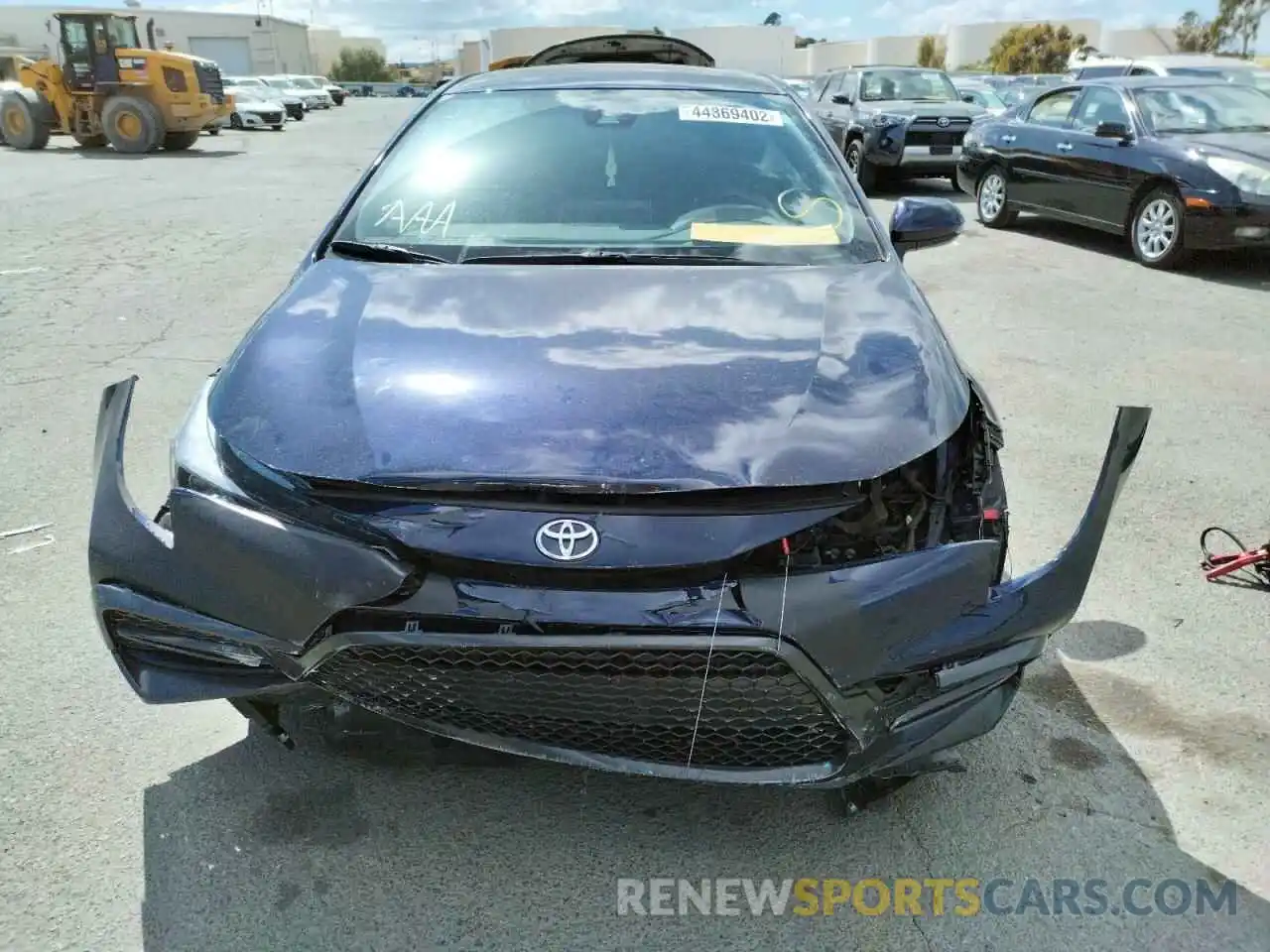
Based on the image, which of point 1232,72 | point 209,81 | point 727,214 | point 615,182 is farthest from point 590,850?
point 209,81

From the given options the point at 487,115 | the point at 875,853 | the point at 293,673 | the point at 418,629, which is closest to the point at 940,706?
the point at 875,853

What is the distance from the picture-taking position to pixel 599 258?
2934 millimetres

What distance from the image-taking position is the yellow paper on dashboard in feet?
10.1

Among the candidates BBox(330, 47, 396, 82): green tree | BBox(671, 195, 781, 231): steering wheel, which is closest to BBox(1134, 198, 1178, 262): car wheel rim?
BBox(671, 195, 781, 231): steering wheel

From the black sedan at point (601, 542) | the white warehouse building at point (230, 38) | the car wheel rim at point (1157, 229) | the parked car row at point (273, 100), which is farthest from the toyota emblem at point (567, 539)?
the white warehouse building at point (230, 38)

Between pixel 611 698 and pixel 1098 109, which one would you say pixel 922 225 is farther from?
pixel 1098 109

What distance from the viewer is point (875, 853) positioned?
2.33 m

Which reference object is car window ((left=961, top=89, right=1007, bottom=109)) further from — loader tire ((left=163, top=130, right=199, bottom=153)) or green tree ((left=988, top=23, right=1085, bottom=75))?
green tree ((left=988, top=23, right=1085, bottom=75))

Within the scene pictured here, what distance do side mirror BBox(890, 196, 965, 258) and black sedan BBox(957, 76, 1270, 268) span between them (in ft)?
18.5

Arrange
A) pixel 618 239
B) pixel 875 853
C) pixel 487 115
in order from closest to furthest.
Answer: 1. pixel 875 853
2. pixel 618 239
3. pixel 487 115

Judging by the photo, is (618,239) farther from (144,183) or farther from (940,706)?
(144,183)

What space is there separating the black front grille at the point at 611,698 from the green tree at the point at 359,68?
105 metres

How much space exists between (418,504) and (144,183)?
15.3 metres

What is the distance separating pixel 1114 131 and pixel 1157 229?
0.95 m
